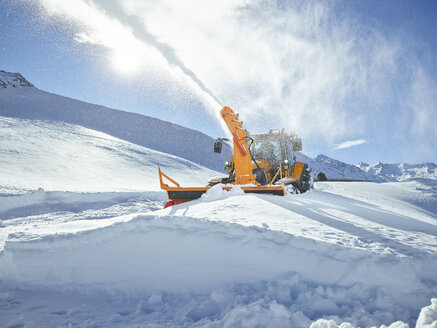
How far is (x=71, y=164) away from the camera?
50.6 feet

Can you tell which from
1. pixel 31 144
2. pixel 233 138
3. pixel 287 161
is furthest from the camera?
pixel 31 144

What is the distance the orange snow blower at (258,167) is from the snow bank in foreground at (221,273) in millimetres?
3168

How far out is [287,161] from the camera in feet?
24.6

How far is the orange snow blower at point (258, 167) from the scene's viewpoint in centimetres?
608

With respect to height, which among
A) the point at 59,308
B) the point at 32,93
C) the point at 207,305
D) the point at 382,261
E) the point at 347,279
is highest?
the point at 32,93

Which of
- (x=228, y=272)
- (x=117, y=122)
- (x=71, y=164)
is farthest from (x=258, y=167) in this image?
(x=117, y=122)

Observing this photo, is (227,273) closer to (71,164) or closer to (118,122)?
(71,164)

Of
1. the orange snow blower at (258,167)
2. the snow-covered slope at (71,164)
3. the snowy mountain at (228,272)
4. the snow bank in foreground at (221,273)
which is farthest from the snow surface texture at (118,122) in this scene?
the snow bank in foreground at (221,273)

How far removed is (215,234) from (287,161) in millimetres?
5321

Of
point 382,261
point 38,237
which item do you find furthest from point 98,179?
point 382,261

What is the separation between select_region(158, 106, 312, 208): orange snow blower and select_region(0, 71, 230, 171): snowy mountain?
74.3 ft

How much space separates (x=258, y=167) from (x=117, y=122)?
38028 millimetres

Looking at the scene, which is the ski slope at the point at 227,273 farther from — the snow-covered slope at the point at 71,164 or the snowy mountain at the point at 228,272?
the snow-covered slope at the point at 71,164

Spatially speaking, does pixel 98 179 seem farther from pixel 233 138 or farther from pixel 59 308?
pixel 59 308
